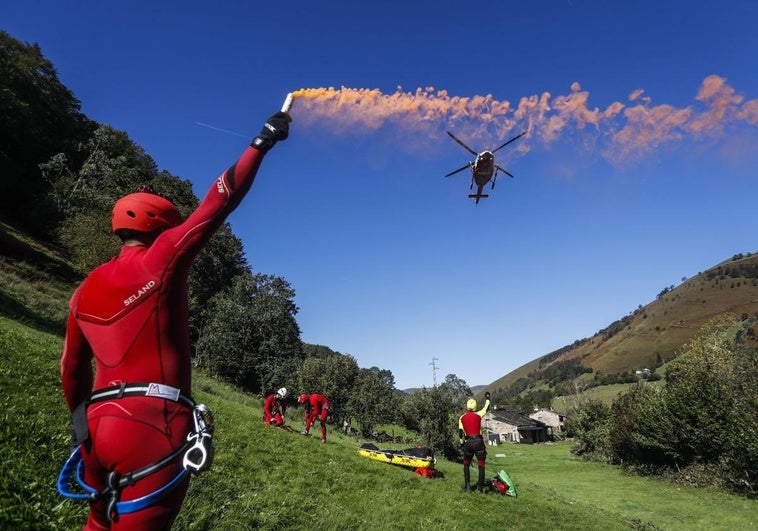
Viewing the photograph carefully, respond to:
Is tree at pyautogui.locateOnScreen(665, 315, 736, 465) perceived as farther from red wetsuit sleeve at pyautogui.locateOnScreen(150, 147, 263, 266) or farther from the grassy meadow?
red wetsuit sleeve at pyautogui.locateOnScreen(150, 147, 263, 266)

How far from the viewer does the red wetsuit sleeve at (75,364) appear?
3139 millimetres

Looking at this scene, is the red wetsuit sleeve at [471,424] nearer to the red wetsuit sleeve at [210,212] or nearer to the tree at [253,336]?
the red wetsuit sleeve at [210,212]

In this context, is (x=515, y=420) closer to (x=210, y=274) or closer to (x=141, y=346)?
(x=210, y=274)

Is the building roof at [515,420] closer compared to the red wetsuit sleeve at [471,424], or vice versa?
the red wetsuit sleeve at [471,424]

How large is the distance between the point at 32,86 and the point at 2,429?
83315mm

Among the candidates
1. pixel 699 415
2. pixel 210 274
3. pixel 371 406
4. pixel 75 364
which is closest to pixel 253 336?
pixel 210 274

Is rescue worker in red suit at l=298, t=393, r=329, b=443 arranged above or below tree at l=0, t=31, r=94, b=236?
below

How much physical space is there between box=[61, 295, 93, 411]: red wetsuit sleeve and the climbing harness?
1.03ft

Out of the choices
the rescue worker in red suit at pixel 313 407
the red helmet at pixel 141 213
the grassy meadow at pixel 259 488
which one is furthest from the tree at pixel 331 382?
the red helmet at pixel 141 213

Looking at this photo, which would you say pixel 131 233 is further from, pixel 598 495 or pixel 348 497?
pixel 598 495

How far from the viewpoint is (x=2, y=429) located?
271 inches

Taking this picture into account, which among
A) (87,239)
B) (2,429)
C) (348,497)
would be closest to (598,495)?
(348,497)

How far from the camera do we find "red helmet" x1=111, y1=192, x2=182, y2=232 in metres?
3.24

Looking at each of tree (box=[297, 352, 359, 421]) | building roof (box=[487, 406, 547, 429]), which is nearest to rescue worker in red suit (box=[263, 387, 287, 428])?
tree (box=[297, 352, 359, 421])
